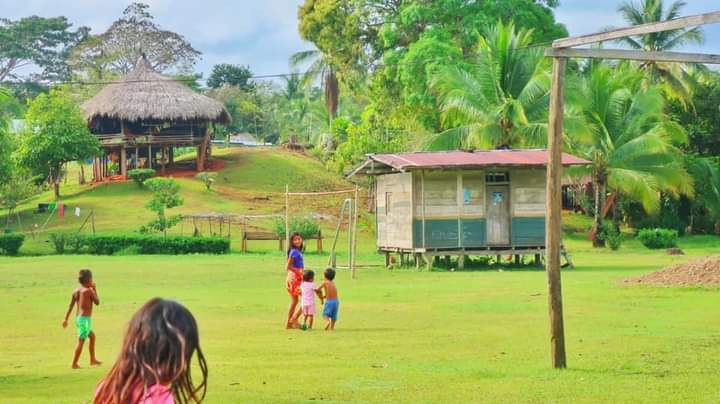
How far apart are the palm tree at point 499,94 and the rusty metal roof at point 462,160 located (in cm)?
829

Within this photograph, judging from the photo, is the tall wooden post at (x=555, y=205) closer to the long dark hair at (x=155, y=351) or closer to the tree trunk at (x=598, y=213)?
the long dark hair at (x=155, y=351)

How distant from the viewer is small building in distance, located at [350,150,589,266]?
1318 inches

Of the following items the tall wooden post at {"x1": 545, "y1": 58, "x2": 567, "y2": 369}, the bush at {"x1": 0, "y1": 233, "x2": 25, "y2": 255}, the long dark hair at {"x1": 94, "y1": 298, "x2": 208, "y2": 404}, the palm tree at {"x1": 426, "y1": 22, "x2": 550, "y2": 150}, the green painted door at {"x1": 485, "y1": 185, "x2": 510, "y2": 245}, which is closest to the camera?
the long dark hair at {"x1": 94, "y1": 298, "x2": 208, "y2": 404}

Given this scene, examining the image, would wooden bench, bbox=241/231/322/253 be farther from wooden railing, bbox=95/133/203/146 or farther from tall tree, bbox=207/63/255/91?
tall tree, bbox=207/63/255/91

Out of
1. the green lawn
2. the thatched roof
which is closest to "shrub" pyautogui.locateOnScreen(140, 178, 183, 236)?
the thatched roof

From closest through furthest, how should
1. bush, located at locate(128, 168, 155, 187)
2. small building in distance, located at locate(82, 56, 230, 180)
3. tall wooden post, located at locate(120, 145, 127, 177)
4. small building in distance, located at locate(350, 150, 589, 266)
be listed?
1. small building in distance, located at locate(350, 150, 589, 266)
2. bush, located at locate(128, 168, 155, 187)
3. small building in distance, located at locate(82, 56, 230, 180)
4. tall wooden post, located at locate(120, 145, 127, 177)

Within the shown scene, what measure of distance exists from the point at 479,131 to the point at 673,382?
3276cm

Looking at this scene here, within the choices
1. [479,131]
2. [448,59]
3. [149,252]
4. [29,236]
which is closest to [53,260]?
[149,252]

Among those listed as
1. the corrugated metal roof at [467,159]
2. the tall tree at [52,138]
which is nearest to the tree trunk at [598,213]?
the corrugated metal roof at [467,159]

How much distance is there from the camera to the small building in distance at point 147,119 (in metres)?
64.1

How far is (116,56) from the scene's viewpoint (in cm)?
8194

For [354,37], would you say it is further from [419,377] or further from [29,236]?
[419,377]

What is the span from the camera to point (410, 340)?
52.1ft

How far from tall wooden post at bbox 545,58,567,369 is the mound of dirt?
484 inches
